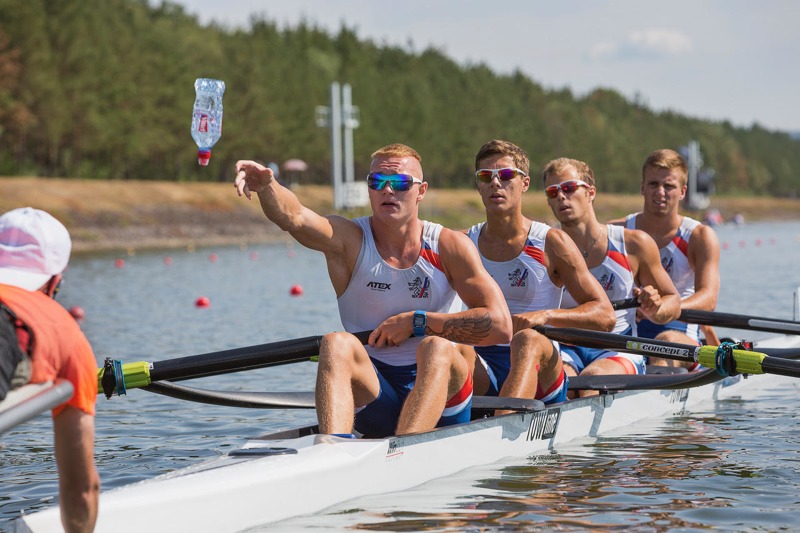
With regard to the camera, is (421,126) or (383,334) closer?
(383,334)

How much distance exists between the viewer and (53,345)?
11.8 ft

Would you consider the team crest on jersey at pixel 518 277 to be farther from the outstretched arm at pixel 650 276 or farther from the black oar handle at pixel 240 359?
the black oar handle at pixel 240 359

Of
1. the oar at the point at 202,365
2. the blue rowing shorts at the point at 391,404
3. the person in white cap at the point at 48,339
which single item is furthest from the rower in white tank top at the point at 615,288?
the person in white cap at the point at 48,339

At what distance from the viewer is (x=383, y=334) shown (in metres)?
5.92

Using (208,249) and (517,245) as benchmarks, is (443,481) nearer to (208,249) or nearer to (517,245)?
(517,245)

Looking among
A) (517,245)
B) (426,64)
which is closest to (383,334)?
(517,245)

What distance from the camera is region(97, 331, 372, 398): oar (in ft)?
21.5

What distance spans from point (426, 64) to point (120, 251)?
7128 centimetres

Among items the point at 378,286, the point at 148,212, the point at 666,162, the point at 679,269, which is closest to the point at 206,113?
the point at 378,286

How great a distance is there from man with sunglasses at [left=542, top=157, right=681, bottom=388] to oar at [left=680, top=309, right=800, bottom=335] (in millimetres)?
388

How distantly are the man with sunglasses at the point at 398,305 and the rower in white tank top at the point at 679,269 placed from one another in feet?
11.5

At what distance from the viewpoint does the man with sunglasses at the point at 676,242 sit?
9.22 metres

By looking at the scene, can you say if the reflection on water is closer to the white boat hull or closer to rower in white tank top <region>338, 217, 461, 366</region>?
the white boat hull

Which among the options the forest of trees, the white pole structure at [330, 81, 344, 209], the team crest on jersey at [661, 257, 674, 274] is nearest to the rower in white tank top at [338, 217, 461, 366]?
the team crest on jersey at [661, 257, 674, 274]
